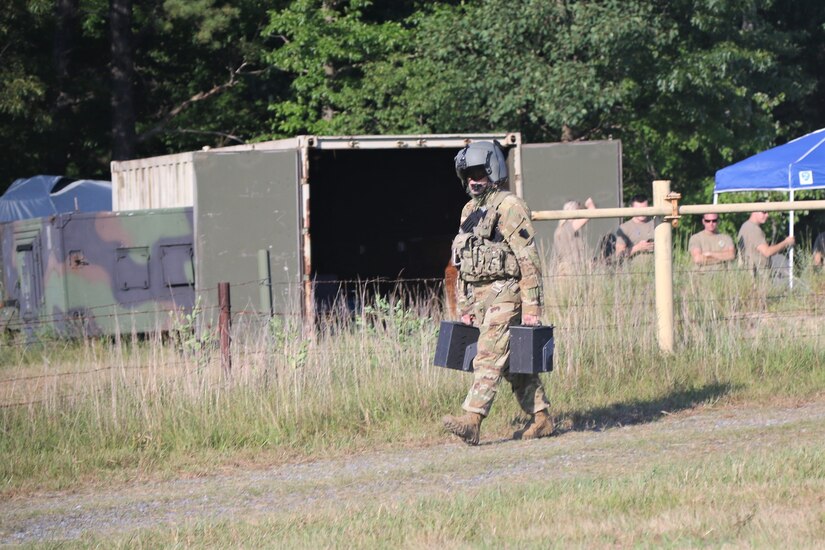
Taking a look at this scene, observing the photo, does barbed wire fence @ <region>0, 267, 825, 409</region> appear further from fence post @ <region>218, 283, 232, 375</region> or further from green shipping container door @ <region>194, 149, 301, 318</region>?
green shipping container door @ <region>194, 149, 301, 318</region>

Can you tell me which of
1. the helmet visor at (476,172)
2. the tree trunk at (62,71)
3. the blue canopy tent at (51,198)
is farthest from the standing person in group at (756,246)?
the tree trunk at (62,71)

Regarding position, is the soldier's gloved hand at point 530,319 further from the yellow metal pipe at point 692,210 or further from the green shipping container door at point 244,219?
the green shipping container door at point 244,219

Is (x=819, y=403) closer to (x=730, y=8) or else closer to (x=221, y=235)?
(x=221, y=235)

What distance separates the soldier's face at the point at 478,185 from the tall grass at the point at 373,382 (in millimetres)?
1682

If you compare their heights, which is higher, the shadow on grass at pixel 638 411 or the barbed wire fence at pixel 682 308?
the barbed wire fence at pixel 682 308

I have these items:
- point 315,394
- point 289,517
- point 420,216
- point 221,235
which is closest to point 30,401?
point 315,394

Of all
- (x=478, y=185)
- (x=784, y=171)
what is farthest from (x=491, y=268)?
(x=784, y=171)

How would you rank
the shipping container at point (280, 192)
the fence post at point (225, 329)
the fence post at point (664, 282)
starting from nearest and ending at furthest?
the fence post at point (225, 329)
the fence post at point (664, 282)
the shipping container at point (280, 192)

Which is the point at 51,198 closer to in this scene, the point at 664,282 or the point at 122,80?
the point at 122,80

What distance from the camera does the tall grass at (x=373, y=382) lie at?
306 inches

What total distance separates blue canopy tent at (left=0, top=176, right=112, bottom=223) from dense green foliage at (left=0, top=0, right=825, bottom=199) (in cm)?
242

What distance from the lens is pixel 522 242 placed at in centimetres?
719

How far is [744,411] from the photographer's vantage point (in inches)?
338

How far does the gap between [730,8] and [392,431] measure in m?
15.3
